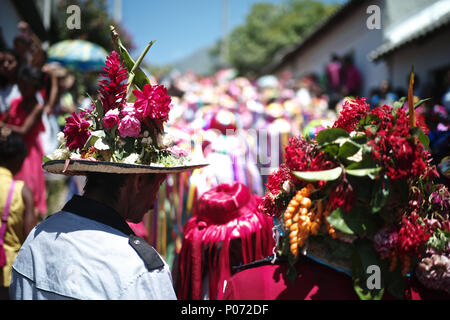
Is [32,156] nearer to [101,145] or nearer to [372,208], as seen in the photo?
[101,145]

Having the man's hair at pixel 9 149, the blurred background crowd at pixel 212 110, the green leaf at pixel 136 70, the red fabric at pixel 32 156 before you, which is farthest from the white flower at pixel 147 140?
the red fabric at pixel 32 156

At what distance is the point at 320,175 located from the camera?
150cm

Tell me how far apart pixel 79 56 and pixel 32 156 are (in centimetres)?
619

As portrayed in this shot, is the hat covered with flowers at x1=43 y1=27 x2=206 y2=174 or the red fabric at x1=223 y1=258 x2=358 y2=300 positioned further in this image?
the hat covered with flowers at x1=43 y1=27 x2=206 y2=174

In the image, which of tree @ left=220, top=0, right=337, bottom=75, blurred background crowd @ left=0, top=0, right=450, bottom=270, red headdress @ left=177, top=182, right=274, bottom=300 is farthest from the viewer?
tree @ left=220, top=0, right=337, bottom=75

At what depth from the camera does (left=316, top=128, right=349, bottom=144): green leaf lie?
62.2 inches

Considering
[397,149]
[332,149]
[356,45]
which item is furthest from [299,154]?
[356,45]

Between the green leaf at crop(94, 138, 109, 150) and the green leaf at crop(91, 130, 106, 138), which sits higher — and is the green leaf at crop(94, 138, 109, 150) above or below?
below

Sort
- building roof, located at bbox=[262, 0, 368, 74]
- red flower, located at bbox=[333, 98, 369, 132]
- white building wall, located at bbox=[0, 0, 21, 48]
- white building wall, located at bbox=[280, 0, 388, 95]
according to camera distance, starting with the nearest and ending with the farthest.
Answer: red flower, located at bbox=[333, 98, 369, 132]
white building wall, located at bbox=[0, 0, 21, 48]
white building wall, located at bbox=[280, 0, 388, 95]
building roof, located at bbox=[262, 0, 368, 74]

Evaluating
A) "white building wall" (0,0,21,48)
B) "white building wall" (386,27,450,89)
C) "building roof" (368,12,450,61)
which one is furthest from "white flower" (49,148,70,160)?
"white building wall" (0,0,21,48)

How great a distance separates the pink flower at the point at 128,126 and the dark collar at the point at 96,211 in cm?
34

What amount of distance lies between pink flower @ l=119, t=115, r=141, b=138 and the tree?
1315 inches

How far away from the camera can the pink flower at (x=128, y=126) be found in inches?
73.7
